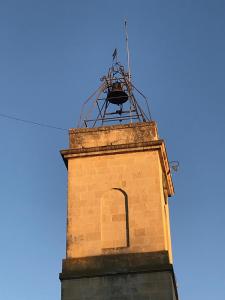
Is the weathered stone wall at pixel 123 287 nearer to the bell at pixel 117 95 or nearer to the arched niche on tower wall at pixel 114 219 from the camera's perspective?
the arched niche on tower wall at pixel 114 219

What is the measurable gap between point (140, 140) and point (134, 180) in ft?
5.46

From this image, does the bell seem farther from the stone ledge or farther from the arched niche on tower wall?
the stone ledge

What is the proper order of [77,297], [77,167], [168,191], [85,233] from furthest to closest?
[168,191]
[77,167]
[85,233]
[77,297]

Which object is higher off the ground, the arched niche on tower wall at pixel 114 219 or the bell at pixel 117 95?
the bell at pixel 117 95

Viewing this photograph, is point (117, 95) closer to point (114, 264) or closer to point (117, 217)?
point (117, 217)

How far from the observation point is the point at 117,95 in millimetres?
25703

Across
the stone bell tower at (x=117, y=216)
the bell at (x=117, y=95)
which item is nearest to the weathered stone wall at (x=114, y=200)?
the stone bell tower at (x=117, y=216)

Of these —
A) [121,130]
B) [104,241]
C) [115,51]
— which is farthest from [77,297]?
[115,51]

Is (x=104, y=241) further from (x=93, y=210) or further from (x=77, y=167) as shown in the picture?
(x=77, y=167)

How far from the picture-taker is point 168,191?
25438 millimetres

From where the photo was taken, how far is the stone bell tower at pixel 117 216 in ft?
66.1

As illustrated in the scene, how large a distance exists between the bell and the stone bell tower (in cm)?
177

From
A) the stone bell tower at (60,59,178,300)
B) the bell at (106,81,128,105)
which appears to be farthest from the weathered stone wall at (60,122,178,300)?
the bell at (106,81,128,105)

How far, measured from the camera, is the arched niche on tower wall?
21.2 meters
